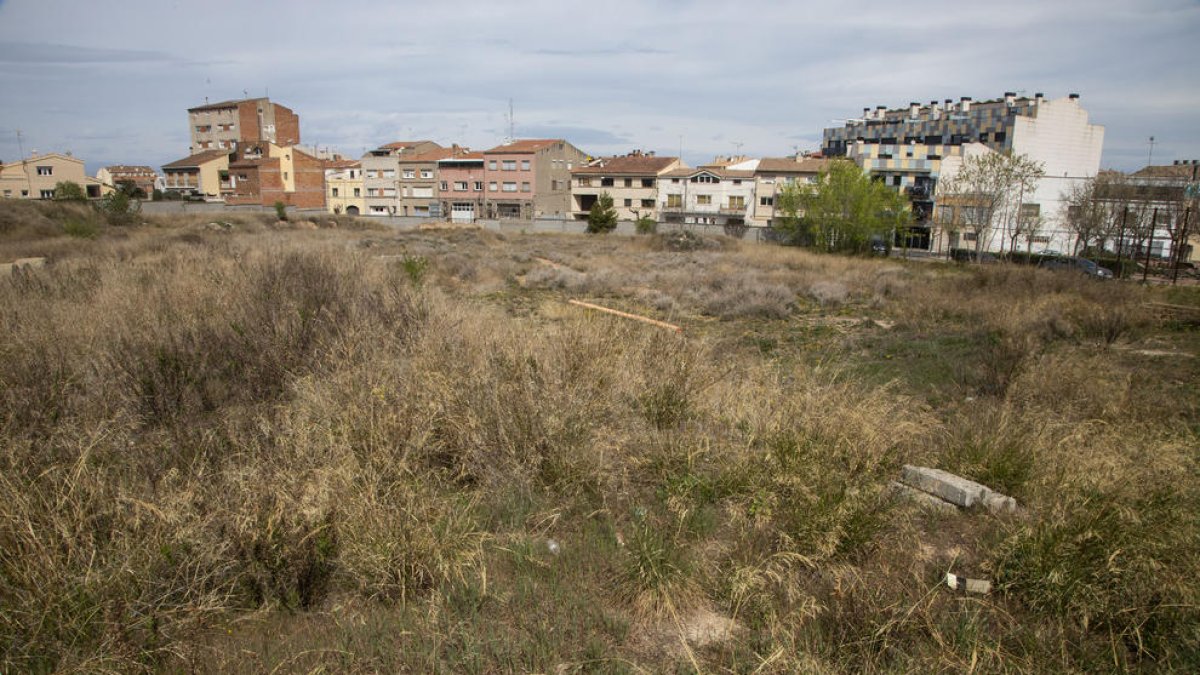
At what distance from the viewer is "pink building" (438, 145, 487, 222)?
66.0 meters

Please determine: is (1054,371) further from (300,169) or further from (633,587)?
(300,169)

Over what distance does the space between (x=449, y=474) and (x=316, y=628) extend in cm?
166

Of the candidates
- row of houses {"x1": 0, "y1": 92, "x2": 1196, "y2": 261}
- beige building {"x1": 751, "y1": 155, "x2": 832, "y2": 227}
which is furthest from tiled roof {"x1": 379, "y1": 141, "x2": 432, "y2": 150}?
beige building {"x1": 751, "y1": 155, "x2": 832, "y2": 227}

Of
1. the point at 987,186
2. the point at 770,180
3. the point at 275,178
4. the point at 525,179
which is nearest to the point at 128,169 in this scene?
the point at 275,178

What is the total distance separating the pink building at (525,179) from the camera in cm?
6359

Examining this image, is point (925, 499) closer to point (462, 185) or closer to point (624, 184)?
point (624, 184)

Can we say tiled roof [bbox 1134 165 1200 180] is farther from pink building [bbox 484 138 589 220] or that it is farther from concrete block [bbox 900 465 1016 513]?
concrete block [bbox 900 465 1016 513]

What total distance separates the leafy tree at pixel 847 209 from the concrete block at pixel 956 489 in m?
39.1

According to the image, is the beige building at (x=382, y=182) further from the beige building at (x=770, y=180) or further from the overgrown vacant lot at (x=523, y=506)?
the overgrown vacant lot at (x=523, y=506)

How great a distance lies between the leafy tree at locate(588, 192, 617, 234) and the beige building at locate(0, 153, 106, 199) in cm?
5555

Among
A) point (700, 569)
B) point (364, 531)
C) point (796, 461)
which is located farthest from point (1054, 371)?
point (364, 531)

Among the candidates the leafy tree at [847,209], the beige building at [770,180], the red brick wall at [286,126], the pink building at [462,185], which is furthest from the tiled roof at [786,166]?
the red brick wall at [286,126]

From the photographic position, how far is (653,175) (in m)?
62.8

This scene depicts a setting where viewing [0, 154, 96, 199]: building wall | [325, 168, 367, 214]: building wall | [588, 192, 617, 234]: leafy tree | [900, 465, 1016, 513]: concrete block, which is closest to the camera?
[900, 465, 1016, 513]: concrete block
